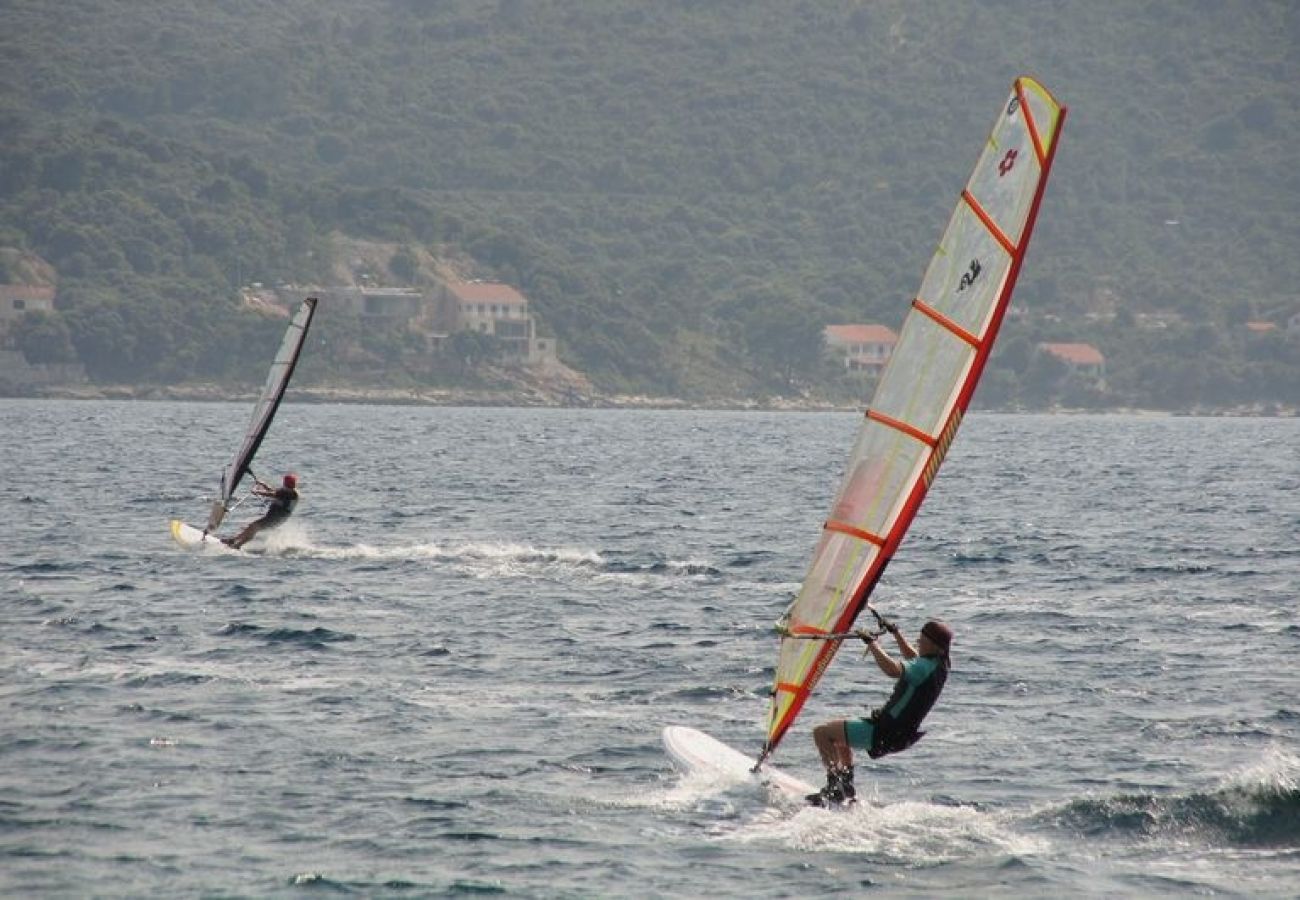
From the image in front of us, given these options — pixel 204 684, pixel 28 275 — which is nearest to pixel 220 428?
pixel 28 275

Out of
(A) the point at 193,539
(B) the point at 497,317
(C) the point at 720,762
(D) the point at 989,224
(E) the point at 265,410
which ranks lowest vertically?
(B) the point at 497,317

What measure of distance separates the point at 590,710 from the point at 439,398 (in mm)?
151164

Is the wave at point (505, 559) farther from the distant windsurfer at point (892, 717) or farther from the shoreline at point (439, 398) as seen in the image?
the shoreline at point (439, 398)

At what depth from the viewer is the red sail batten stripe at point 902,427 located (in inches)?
601

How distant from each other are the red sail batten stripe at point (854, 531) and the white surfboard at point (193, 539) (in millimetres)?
19876

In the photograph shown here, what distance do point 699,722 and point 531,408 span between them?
→ 6121 inches

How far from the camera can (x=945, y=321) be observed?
15.3m

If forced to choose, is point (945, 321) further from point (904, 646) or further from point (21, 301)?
point (21, 301)

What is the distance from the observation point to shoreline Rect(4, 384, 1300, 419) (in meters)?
159

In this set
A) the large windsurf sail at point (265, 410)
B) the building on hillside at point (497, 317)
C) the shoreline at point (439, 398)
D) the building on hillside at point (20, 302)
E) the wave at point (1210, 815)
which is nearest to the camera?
the wave at point (1210, 815)

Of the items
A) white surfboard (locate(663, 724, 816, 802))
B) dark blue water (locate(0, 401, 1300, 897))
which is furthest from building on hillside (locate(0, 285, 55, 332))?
white surfboard (locate(663, 724, 816, 802))

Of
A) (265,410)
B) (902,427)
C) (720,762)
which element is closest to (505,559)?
(265,410)

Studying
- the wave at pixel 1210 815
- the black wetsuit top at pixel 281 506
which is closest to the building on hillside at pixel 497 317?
the black wetsuit top at pixel 281 506

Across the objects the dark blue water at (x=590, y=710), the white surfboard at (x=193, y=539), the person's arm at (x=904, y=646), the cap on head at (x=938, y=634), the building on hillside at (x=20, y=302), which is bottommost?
the building on hillside at (x=20, y=302)
